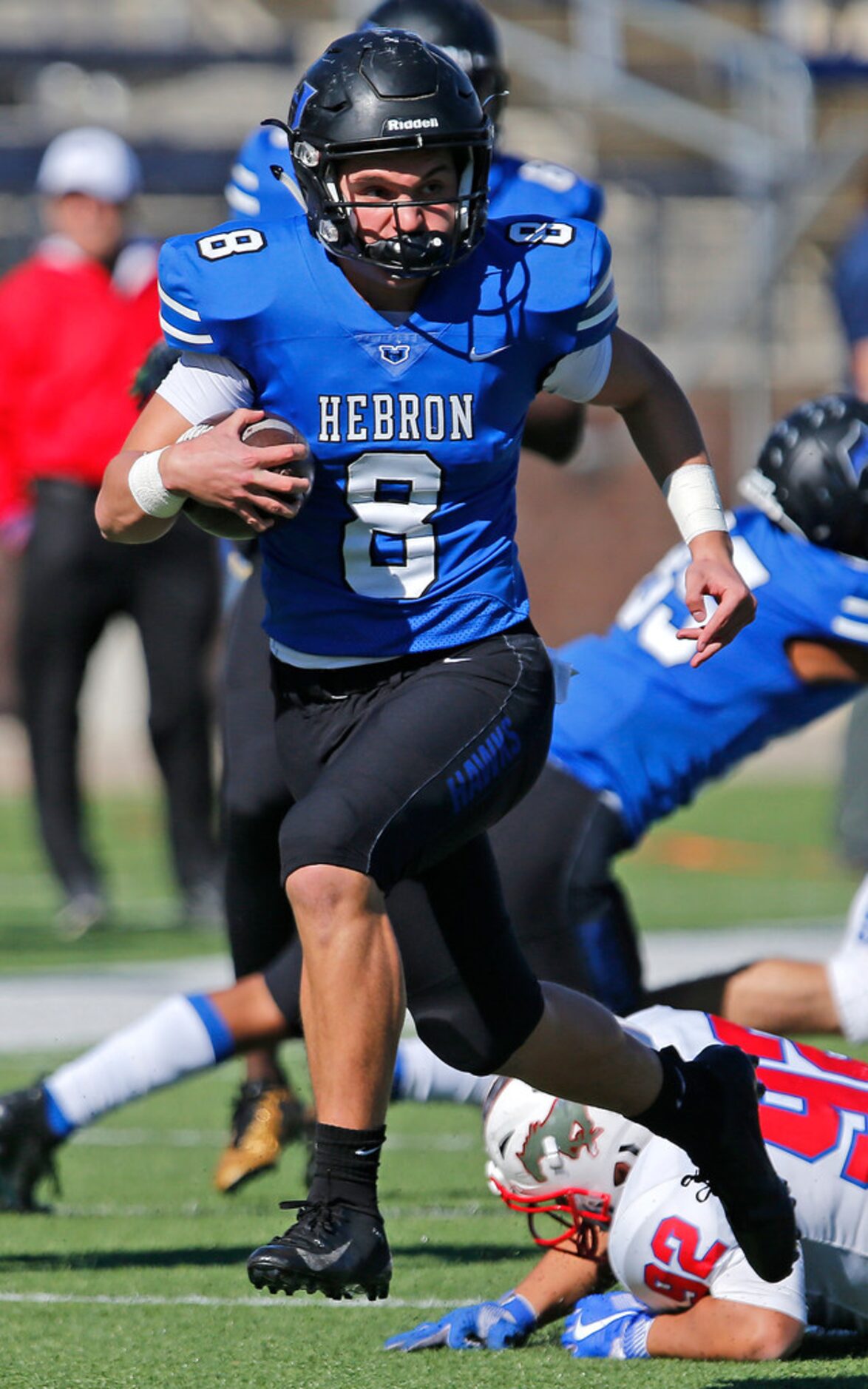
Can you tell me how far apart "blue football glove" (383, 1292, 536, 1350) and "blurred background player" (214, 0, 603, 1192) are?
1.01 m

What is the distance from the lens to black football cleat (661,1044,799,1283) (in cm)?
300

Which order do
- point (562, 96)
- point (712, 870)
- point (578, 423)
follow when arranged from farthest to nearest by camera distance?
1. point (562, 96)
2. point (712, 870)
3. point (578, 423)

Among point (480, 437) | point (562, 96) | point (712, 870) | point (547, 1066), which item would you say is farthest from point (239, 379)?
point (562, 96)

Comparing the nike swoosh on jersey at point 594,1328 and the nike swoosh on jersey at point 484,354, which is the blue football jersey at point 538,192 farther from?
the nike swoosh on jersey at point 594,1328

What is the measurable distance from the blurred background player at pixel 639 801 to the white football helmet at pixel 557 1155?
815mm

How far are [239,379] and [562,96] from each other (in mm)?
14500

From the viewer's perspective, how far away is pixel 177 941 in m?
7.43

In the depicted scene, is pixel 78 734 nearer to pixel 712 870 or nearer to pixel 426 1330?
pixel 712 870

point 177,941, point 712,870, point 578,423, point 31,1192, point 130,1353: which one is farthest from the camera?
point 712,870

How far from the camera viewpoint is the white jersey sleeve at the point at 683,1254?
309 centimetres

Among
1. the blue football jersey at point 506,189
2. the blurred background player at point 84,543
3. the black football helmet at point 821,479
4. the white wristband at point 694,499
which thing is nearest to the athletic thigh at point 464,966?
the white wristband at point 694,499

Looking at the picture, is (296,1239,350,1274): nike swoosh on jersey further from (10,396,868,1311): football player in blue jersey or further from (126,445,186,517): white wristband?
(10,396,868,1311): football player in blue jersey

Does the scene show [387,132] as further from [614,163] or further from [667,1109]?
[614,163]

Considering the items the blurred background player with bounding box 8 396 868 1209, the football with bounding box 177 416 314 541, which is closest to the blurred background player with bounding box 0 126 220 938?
the blurred background player with bounding box 8 396 868 1209
